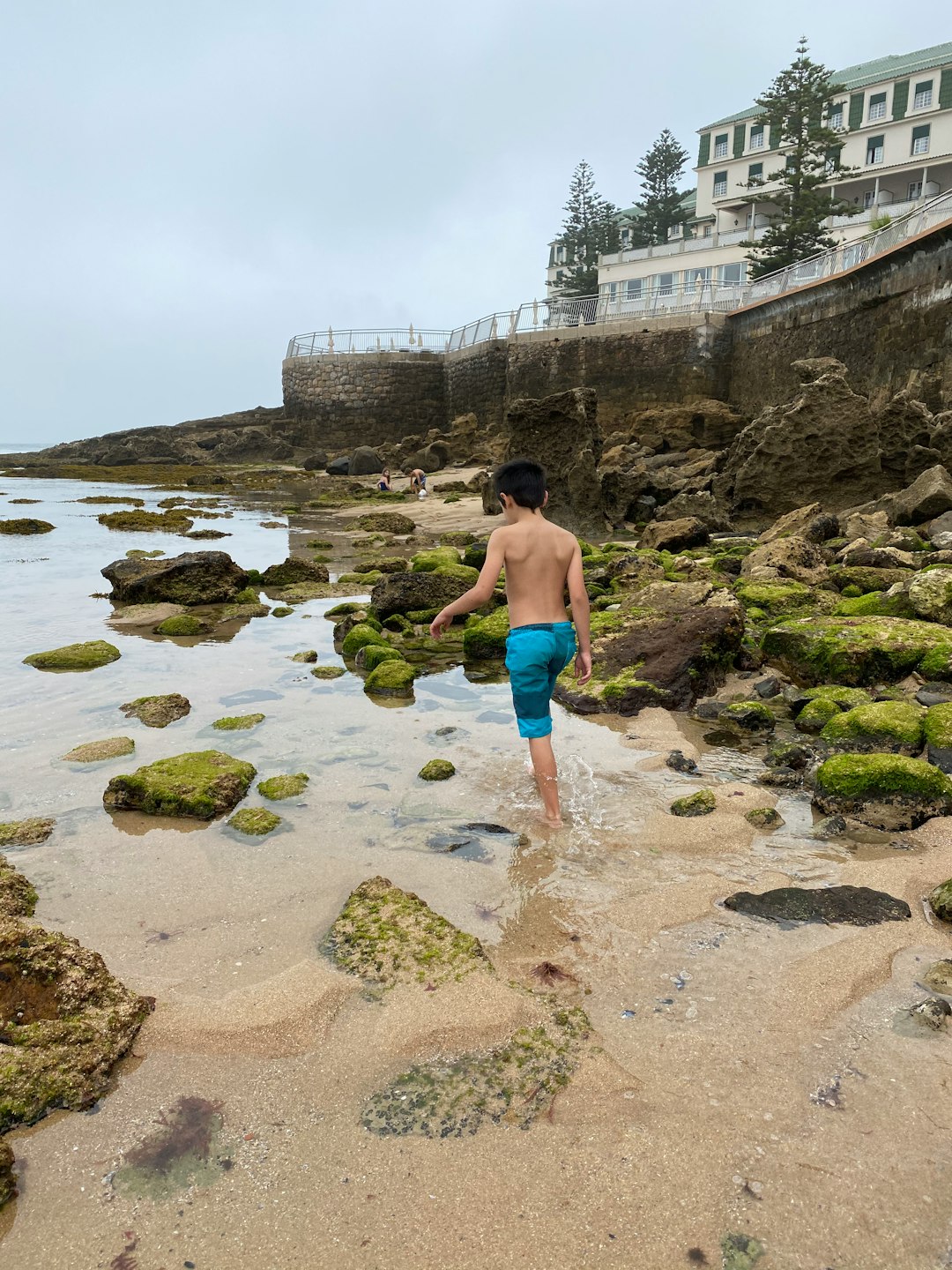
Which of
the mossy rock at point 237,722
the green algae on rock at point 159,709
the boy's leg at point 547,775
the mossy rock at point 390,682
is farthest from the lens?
the mossy rock at point 390,682

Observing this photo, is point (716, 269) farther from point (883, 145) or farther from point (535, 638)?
point (535, 638)

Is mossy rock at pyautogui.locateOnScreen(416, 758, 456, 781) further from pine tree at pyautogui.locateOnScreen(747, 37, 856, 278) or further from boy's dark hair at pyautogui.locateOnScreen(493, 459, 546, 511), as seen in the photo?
pine tree at pyautogui.locateOnScreen(747, 37, 856, 278)

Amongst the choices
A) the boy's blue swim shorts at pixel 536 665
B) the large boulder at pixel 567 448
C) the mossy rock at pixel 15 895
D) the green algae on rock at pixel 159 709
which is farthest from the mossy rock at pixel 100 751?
the large boulder at pixel 567 448

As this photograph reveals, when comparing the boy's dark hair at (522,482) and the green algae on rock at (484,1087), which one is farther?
the boy's dark hair at (522,482)

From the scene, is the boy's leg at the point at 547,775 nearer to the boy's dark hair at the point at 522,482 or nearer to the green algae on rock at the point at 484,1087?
the boy's dark hair at the point at 522,482

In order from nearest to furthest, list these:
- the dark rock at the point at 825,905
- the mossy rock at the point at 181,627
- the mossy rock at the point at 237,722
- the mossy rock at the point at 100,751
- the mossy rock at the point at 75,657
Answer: the dark rock at the point at 825,905, the mossy rock at the point at 100,751, the mossy rock at the point at 237,722, the mossy rock at the point at 75,657, the mossy rock at the point at 181,627

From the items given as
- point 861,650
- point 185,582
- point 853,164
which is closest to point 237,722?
point 861,650

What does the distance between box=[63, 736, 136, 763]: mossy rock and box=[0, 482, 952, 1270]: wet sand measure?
0.12 m

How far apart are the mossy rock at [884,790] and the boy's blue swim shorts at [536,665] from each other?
143 cm

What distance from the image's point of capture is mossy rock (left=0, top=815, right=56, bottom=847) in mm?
3995

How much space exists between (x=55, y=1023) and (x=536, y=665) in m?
2.55

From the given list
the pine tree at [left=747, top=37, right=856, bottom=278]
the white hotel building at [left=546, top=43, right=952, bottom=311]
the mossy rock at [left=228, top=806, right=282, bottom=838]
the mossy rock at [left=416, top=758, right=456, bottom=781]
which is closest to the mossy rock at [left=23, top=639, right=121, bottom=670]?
the mossy rock at [left=228, top=806, right=282, bottom=838]

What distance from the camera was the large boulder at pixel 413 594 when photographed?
8891mm

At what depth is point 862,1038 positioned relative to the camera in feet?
8.27
